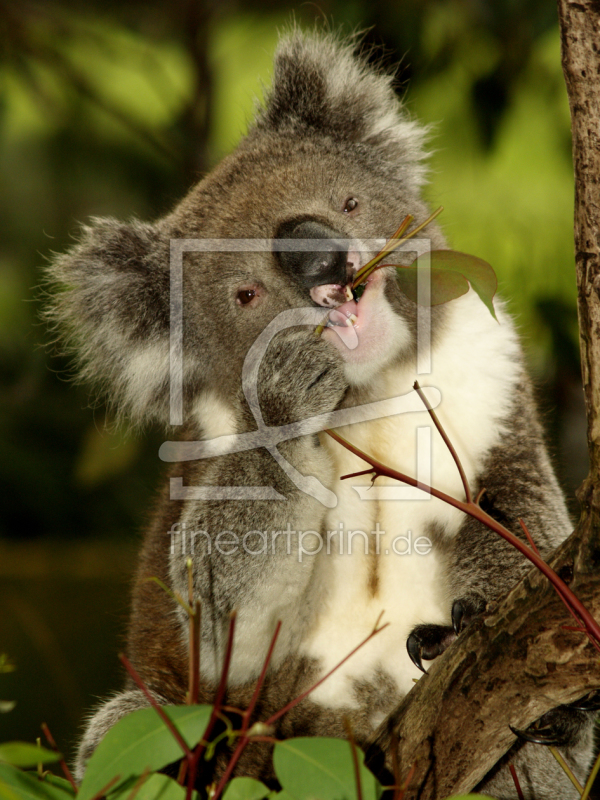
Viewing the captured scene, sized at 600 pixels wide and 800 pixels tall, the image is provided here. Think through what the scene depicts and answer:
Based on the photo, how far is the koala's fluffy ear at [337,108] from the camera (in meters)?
2.36

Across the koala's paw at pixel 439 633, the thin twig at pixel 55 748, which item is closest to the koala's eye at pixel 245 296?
the koala's paw at pixel 439 633

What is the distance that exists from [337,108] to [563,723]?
167cm

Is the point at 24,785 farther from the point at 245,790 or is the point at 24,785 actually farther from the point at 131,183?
the point at 131,183

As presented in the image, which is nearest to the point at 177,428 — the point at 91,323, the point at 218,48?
the point at 91,323

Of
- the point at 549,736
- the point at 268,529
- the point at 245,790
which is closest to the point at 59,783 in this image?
the point at 245,790

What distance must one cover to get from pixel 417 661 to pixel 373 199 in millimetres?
1133

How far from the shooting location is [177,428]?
7.16 ft

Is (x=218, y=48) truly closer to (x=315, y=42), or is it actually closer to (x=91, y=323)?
(x=315, y=42)

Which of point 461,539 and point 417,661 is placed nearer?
point 417,661

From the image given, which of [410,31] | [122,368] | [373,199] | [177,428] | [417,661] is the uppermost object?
[410,31]

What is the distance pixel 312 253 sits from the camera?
1.83 m

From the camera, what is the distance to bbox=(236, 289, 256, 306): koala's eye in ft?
6.50

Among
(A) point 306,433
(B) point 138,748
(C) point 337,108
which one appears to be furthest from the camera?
(C) point 337,108

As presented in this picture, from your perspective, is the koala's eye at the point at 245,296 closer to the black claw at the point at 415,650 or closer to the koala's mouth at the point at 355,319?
the koala's mouth at the point at 355,319
